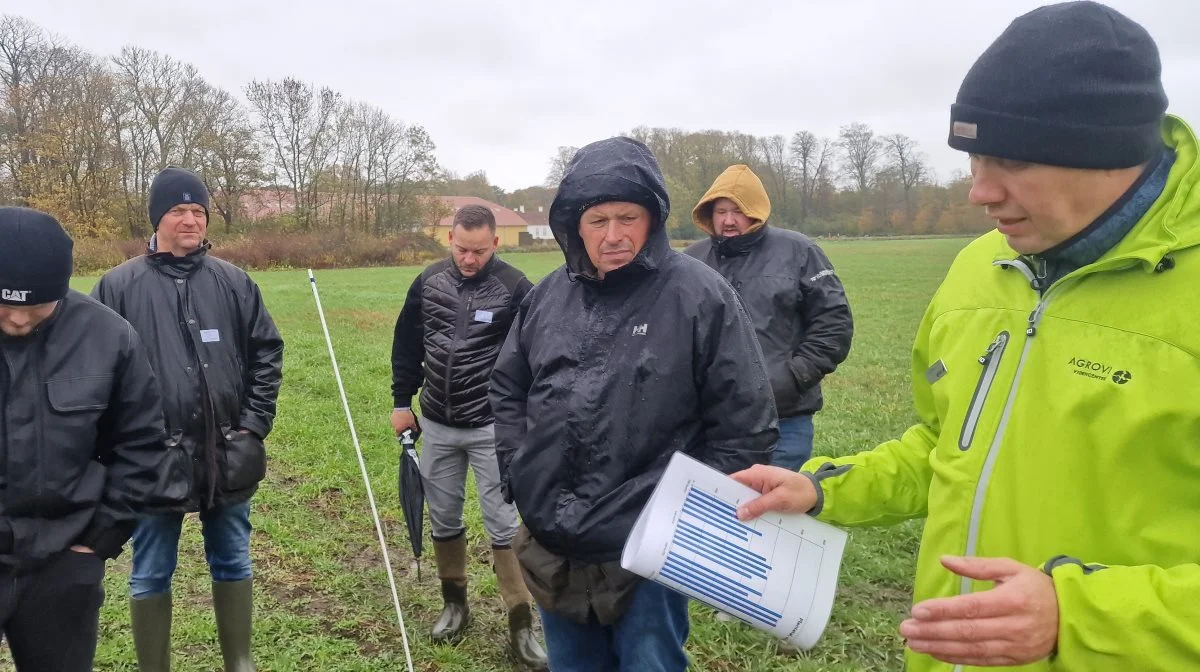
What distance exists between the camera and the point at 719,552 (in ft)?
6.18

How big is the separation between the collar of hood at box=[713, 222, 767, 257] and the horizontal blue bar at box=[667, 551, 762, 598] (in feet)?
9.15

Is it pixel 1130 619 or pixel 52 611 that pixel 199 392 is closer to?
pixel 52 611

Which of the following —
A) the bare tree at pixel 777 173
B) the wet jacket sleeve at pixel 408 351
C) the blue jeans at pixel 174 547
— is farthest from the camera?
the bare tree at pixel 777 173

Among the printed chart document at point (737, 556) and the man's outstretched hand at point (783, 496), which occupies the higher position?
the man's outstretched hand at point (783, 496)

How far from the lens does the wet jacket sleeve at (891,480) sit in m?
1.91

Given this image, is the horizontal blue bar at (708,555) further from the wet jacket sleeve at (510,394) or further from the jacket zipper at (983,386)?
the wet jacket sleeve at (510,394)

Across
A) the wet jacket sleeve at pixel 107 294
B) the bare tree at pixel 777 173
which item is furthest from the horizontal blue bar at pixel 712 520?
the bare tree at pixel 777 173

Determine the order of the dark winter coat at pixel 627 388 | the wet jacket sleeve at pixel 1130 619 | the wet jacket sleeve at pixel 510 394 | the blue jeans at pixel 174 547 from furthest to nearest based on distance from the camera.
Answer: the blue jeans at pixel 174 547, the wet jacket sleeve at pixel 510 394, the dark winter coat at pixel 627 388, the wet jacket sleeve at pixel 1130 619

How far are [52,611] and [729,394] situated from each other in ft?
8.05

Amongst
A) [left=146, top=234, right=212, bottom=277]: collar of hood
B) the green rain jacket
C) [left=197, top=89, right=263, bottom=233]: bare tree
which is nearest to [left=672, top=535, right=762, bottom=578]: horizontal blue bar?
the green rain jacket

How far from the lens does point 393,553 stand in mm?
5504

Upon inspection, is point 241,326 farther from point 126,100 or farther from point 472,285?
point 126,100

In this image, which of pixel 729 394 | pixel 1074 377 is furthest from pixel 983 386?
pixel 729 394

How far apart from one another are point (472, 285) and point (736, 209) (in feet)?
Result: 4.95
